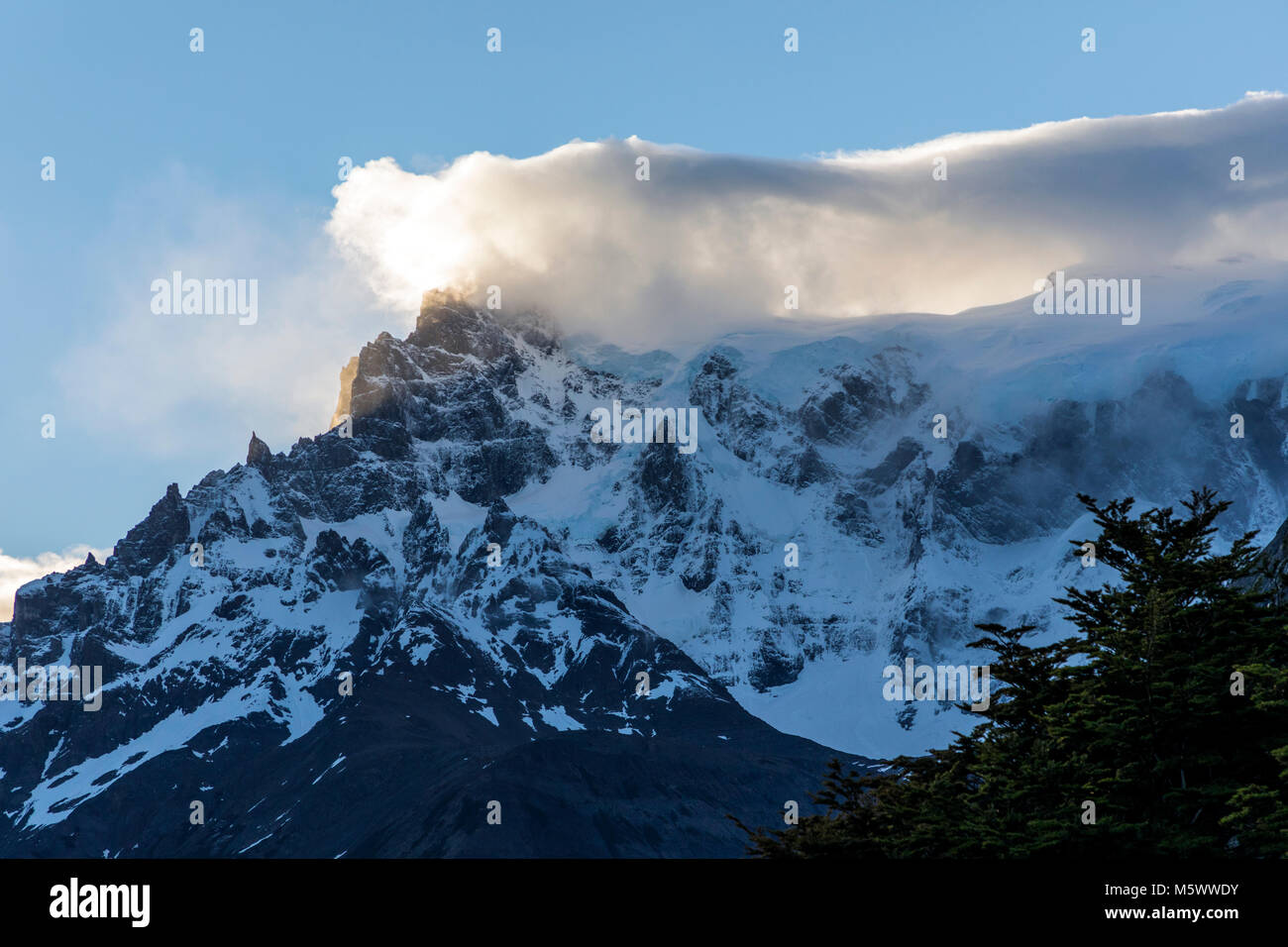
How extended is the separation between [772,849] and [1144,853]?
1602cm

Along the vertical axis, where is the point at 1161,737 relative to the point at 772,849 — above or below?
above

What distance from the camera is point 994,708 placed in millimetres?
65938

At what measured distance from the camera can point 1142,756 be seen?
5528cm

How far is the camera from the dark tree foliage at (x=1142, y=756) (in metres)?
51.1

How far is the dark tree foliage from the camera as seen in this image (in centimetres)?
5109

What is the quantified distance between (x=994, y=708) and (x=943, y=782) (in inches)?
249

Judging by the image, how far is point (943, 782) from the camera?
200 feet
